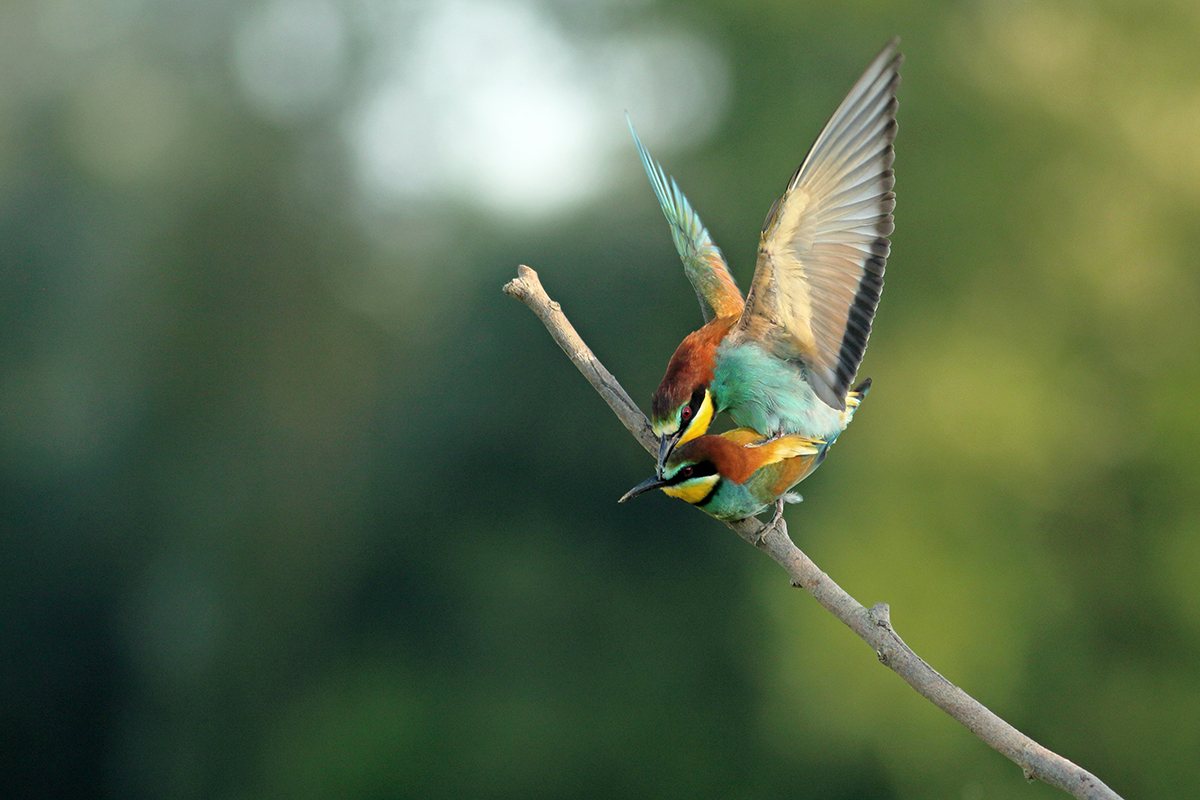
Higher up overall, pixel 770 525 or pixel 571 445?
pixel 770 525

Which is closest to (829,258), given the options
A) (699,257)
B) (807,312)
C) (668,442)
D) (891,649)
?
(807,312)

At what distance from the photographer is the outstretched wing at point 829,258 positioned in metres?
1.66

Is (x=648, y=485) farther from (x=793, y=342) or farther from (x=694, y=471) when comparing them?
(x=793, y=342)

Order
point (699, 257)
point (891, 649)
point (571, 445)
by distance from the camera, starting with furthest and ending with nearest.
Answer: point (571, 445), point (699, 257), point (891, 649)

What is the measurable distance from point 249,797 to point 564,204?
7.09m

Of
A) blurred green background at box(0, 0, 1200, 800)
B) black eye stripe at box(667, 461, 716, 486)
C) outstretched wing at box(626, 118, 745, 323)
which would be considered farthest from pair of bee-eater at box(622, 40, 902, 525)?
blurred green background at box(0, 0, 1200, 800)

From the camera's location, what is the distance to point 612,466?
9078 millimetres

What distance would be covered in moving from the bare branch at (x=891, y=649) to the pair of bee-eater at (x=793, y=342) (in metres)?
0.07

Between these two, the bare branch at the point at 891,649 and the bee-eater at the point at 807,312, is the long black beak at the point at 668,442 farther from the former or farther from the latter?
the bare branch at the point at 891,649

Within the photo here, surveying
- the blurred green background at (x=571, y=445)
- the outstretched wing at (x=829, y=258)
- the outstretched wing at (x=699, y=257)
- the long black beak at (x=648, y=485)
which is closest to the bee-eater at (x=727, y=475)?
the long black beak at (x=648, y=485)

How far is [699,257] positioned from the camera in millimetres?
2334

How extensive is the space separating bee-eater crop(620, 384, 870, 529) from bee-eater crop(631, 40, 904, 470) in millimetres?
61

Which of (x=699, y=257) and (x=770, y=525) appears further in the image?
(x=699, y=257)

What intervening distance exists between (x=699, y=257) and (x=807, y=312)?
0.60 metres
